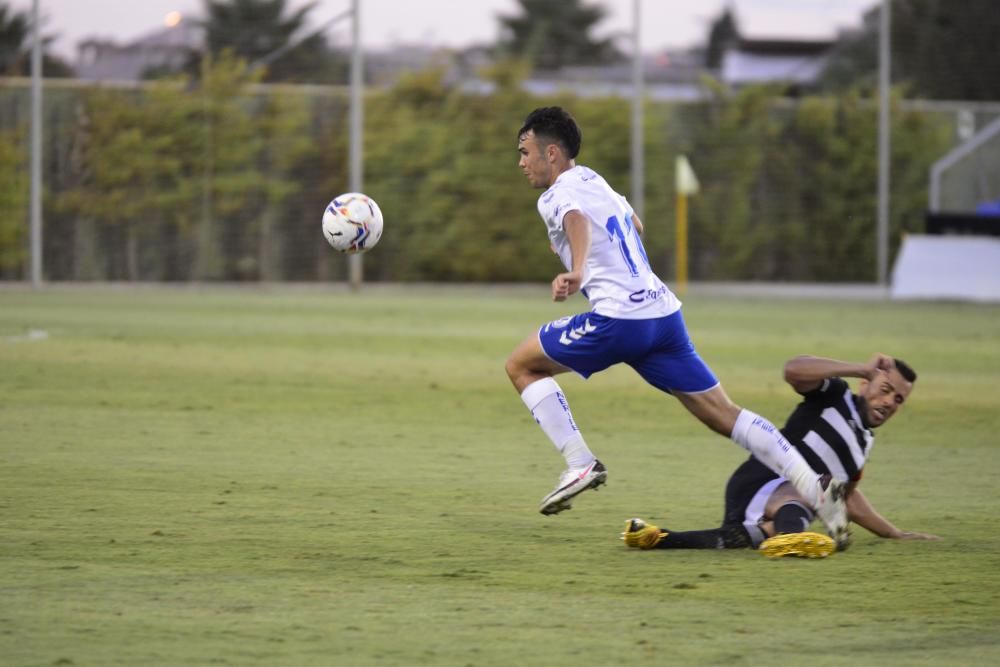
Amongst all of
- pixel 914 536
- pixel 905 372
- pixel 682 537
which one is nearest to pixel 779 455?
pixel 682 537

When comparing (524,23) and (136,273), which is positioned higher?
(524,23)

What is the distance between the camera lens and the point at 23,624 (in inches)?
217

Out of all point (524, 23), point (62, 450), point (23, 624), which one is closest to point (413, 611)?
point (23, 624)

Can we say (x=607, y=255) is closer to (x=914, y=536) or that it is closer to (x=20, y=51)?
(x=914, y=536)

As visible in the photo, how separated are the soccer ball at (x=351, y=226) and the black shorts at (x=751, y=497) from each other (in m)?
2.92

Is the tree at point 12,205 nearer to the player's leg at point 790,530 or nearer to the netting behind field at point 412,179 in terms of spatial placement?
the netting behind field at point 412,179

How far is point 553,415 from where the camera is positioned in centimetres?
771

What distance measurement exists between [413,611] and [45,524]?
246 centimetres

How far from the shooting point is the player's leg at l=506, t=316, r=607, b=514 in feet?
24.9

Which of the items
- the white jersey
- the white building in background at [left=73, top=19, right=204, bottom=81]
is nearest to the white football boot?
Answer: the white jersey

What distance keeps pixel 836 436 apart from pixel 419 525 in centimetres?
200

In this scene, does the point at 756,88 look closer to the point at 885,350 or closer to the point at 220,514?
the point at 885,350

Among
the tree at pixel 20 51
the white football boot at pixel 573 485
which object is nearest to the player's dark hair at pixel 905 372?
the white football boot at pixel 573 485

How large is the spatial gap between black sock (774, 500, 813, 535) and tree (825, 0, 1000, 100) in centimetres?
3900
